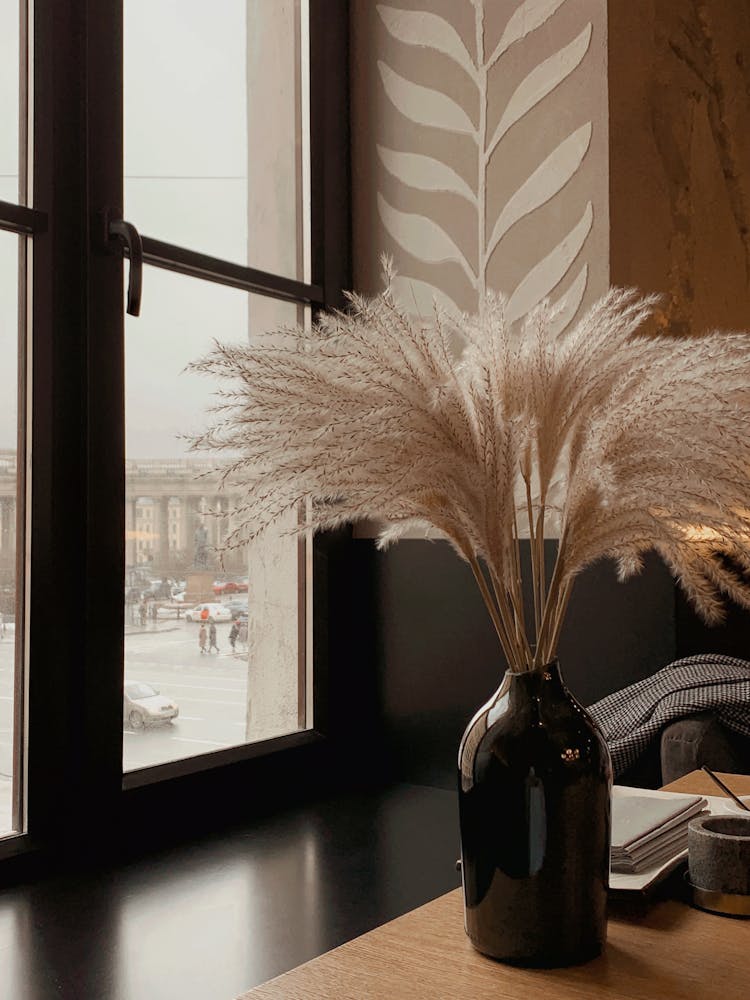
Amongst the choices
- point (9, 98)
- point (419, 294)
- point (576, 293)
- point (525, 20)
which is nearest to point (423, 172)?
point (419, 294)

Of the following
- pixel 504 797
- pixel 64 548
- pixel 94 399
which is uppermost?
pixel 94 399

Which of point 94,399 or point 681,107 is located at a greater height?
point 681,107

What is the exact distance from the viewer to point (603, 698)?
2.91 meters

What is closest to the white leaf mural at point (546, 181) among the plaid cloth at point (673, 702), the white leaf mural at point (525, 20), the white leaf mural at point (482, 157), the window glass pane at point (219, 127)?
the white leaf mural at point (482, 157)

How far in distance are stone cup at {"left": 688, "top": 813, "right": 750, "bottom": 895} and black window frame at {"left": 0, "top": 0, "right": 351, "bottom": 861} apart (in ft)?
5.73

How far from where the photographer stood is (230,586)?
302 cm

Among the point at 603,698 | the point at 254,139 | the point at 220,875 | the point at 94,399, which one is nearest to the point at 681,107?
the point at 254,139

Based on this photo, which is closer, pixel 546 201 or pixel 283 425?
pixel 283 425

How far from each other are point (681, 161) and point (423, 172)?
789 millimetres

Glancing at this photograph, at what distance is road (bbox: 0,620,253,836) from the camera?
2.67 metres

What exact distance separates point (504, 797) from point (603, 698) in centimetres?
209

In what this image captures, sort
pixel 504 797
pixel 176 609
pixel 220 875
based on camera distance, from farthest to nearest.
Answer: pixel 176 609
pixel 220 875
pixel 504 797

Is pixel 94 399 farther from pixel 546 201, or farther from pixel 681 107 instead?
pixel 681 107

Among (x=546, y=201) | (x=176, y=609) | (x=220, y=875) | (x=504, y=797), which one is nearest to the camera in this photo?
(x=504, y=797)
